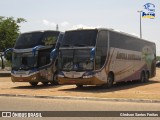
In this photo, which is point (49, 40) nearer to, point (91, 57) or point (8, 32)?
point (91, 57)

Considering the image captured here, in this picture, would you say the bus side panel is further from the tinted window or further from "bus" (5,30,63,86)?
the tinted window

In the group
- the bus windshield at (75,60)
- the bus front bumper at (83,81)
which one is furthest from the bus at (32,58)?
the bus front bumper at (83,81)

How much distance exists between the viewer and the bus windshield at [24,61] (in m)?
26.0

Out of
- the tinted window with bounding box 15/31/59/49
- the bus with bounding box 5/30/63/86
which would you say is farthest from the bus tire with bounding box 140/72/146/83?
the tinted window with bounding box 15/31/59/49

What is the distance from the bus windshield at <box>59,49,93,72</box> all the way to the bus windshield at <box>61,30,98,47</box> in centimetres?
43

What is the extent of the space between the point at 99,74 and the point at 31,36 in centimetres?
654

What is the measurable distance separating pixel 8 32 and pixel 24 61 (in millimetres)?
23970

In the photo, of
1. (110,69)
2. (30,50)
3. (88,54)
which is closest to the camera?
(88,54)

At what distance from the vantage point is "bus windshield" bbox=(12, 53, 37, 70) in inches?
1024

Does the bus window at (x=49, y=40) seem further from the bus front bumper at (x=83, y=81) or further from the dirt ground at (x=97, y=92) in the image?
the bus front bumper at (x=83, y=81)

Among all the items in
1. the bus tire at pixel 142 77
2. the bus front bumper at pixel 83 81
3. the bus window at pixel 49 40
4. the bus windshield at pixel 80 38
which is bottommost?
the bus tire at pixel 142 77

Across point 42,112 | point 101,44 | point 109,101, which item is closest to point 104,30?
point 101,44

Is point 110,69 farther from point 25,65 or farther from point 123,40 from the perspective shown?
point 25,65

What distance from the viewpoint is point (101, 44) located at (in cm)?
2280
